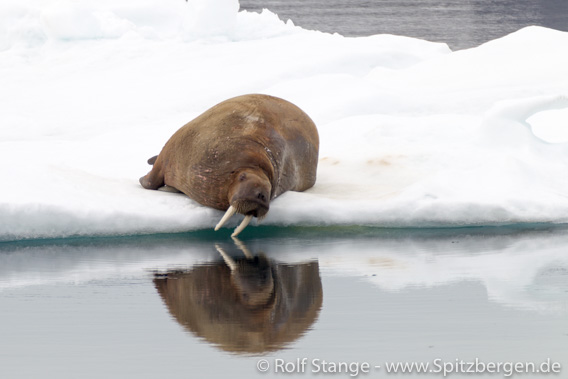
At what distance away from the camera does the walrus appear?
587cm

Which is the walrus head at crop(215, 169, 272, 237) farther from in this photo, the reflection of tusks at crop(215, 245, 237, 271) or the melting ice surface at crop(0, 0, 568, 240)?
the melting ice surface at crop(0, 0, 568, 240)

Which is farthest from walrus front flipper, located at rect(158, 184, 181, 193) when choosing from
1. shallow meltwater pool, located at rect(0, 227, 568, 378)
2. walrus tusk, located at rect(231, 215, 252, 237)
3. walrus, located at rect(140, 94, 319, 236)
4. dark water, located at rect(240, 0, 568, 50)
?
dark water, located at rect(240, 0, 568, 50)

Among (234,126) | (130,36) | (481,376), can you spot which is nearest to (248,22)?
(130,36)

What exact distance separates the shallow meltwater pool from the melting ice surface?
0.40m

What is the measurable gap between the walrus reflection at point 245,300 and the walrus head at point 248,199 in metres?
0.55

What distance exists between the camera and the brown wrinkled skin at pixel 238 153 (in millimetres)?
6203

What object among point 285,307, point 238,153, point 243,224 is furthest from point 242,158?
point 285,307

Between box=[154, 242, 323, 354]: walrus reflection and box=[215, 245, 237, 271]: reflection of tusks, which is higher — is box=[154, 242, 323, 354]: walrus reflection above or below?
above

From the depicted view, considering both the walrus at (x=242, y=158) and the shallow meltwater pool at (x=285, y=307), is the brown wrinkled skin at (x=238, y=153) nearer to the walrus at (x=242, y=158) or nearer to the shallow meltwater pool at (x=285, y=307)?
the walrus at (x=242, y=158)

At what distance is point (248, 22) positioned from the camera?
19.0 m

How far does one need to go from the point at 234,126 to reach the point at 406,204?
56.5 inches

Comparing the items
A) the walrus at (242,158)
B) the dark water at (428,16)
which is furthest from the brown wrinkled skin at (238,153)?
the dark water at (428,16)

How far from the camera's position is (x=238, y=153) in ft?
20.6

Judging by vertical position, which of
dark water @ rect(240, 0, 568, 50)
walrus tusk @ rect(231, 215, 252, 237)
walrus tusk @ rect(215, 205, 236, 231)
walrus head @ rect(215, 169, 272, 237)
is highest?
walrus head @ rect(215, 169, 272, 237)
